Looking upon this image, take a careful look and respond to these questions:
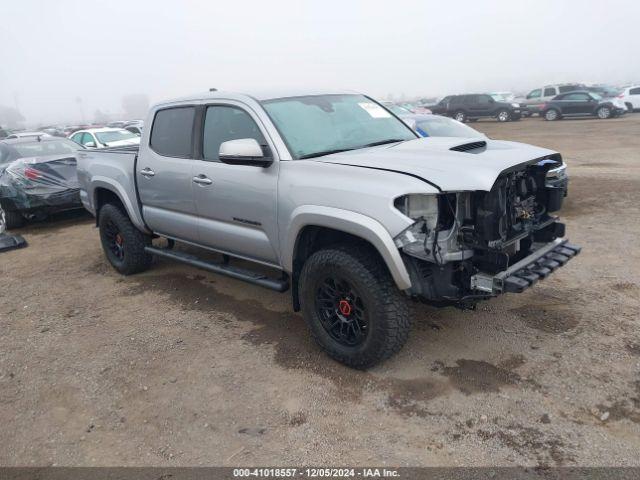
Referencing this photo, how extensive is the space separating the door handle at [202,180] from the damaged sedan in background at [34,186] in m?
4.99

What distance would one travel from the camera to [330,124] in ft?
13.2

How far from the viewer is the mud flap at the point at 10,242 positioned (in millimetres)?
7383

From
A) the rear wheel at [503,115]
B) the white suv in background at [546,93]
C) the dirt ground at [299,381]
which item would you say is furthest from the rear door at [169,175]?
the white suv in background at [546,93]

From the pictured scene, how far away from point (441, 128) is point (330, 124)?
19.9ft

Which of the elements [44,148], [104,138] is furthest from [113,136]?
[44,148]

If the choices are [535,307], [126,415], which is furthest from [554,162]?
[126,415]

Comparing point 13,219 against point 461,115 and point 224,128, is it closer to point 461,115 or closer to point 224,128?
point 224,128

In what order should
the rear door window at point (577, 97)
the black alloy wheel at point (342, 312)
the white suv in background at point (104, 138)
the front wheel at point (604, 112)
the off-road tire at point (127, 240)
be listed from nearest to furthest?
the black alloy wheel at point (342, 312) → the off-road tire at point (127, 240) → the white suv in background at point (104, 138) → the front wheel at point (604, 112) → the rear door window at point (577, 97)

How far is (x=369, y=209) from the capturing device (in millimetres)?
3059

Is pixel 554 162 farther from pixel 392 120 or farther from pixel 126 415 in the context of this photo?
pixel 126 415

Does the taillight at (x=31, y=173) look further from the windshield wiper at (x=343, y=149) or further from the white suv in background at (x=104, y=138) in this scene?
the windshield wiper at (x=343, y=149)

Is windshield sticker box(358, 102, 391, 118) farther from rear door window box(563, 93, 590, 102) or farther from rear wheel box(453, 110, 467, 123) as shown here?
rear wheel box(453, 110, 467, 123)

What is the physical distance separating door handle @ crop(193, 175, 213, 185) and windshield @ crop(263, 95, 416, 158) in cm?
78

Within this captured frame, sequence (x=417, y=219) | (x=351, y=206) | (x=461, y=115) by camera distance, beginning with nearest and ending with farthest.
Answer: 1. (x=417, y=219)
2. (x=351, y=206)
3. (x=461, y=115)
